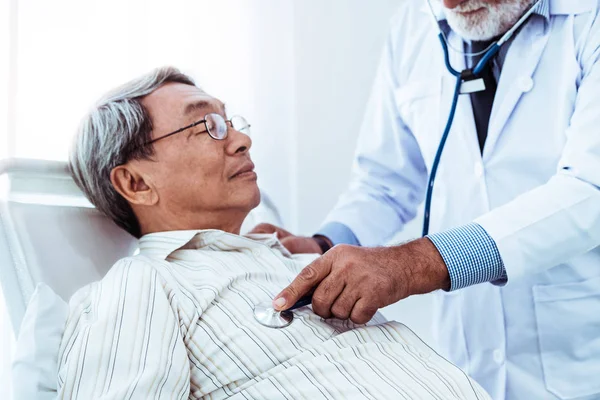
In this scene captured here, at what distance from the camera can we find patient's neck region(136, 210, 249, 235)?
4.82 ft

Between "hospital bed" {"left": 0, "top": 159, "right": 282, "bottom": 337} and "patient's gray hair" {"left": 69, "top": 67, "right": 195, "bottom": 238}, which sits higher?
"patient's gray hair" {"left": 69, "top": 67, "right": 195, "bottom": 238}

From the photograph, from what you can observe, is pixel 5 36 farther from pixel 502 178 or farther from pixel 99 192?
pixel 502 178

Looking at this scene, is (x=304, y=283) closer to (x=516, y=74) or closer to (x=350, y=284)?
(x=350, y=284)

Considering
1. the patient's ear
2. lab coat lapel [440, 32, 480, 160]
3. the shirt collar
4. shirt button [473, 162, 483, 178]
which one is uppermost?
lab coat lapel [440, 32, 480, 160]

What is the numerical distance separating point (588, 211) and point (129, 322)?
35.5 inches

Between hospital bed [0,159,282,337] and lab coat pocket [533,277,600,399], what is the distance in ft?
3.33

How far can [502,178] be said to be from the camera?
1.52 m

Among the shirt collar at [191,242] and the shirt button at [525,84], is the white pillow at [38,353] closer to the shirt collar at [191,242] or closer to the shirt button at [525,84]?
the shirt collar at [191,242]

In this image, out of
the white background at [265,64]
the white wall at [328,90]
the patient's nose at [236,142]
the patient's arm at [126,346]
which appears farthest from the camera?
the white wall at [328,90]

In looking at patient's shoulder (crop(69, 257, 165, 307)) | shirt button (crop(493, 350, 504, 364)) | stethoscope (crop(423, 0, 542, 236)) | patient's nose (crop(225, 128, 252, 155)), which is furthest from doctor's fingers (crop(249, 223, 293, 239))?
shirt button (crop(493, 350, 504, 364))

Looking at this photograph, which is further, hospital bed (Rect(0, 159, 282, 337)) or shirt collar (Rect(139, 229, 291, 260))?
shirt collar (Rect(139, 229, 291, 260))

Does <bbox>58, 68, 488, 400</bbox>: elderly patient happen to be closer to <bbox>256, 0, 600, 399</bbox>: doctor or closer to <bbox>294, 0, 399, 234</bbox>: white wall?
<bbox>256, 0, 600, 399</bbox>: doctor

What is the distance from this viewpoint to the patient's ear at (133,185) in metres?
1.47

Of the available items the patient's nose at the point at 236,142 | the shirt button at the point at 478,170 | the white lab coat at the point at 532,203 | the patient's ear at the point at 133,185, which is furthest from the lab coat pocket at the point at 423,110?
the patient's ear at the point at 133,185
